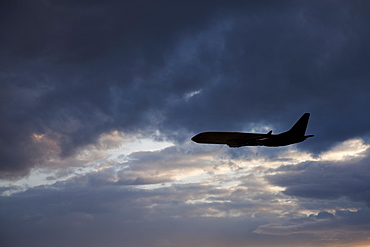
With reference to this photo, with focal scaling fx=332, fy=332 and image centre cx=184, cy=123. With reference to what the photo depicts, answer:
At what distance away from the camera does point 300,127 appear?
18012 centimetres

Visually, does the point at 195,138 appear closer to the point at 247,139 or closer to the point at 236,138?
the point at 236,138

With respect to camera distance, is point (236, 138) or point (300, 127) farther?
point (300, 127)

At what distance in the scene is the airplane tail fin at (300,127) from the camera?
17688 cm

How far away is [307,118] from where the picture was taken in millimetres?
185000

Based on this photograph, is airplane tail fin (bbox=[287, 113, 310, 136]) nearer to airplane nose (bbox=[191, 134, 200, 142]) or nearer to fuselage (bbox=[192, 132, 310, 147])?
fuselage (bbox=[192, 132, 310, 147])

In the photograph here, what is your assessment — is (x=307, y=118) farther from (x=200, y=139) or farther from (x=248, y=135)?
(x=200, y=139)

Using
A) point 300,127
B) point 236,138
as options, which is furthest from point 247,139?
point 300,127

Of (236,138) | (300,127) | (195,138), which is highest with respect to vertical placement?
(300,127)

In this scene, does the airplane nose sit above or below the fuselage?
above

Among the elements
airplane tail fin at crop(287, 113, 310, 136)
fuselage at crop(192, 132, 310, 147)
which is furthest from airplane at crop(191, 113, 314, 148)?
airplane tail fin at crop(287, 113, 310, 136)

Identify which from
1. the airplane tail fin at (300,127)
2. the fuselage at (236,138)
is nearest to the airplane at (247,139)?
the fuselage at (236,138)

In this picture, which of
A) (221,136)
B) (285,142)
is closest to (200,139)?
(221,136)

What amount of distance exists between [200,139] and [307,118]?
64.2 meters

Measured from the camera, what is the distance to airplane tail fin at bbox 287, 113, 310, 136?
17688cm
